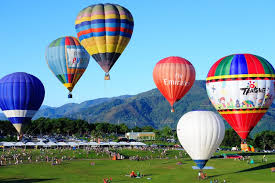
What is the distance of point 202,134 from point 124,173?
16.1 metres

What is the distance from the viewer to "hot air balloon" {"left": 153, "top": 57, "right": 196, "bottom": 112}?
8638 cm

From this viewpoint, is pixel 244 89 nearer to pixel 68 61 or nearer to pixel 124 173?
pixel 124 173

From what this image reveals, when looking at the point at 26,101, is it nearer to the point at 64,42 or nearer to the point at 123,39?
the point at 64,42

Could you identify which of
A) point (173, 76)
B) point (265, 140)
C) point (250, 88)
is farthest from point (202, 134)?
point (265, 140)

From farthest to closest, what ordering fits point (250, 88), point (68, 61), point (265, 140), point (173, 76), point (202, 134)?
1. point (265, 140)
2. point (68, 61)
3. point (173, 76)
4. point (250, 88)
5. point (202, 134)

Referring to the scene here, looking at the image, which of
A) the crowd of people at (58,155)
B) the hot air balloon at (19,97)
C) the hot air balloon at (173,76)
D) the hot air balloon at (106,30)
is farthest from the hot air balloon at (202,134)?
the hot air balloon at (19,97)

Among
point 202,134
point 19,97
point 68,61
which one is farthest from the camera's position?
point 19,97

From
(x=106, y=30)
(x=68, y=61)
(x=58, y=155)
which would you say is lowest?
(x=58, y=155)

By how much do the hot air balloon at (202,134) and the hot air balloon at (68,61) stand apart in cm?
3354

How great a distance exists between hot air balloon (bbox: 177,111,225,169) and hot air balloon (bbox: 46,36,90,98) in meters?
33.5

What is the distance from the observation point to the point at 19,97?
297 feet

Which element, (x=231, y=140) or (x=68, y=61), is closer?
(x=68, y=61)

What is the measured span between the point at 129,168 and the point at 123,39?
22.3 m

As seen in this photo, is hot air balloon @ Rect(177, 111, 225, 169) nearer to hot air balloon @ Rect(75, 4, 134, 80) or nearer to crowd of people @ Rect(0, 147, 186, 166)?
hot air balloon @ Rect(75, 4, 134, 80)
